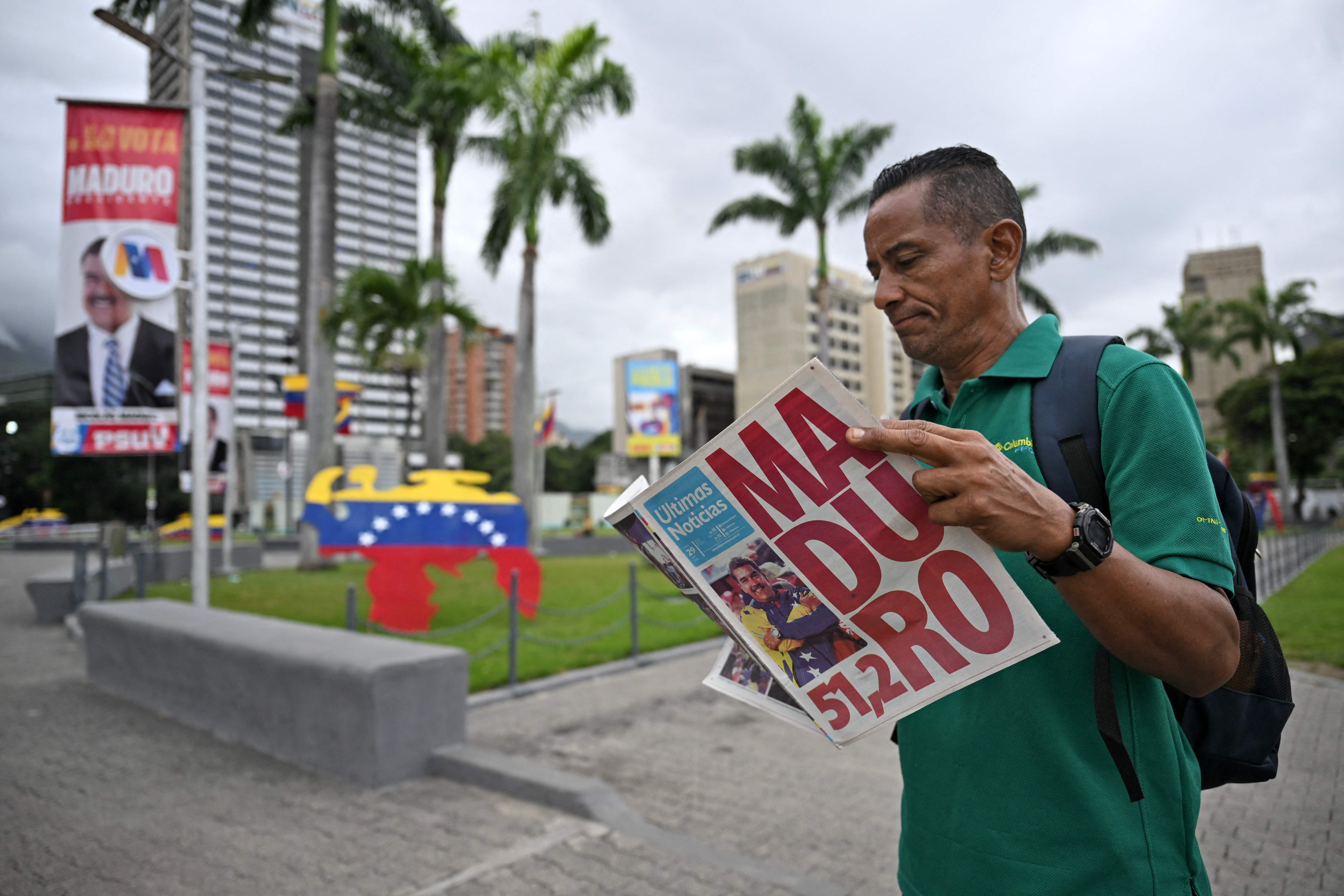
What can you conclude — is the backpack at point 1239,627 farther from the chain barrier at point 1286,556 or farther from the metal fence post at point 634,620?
the chain barrier at point 1286,556

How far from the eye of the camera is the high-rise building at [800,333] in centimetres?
8750

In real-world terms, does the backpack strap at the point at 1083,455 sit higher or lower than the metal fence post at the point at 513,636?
higher

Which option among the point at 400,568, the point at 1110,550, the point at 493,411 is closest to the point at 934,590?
the point at 1110,550

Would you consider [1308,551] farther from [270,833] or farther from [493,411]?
[493,411]

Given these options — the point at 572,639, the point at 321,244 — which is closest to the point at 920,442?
the point at 572,639

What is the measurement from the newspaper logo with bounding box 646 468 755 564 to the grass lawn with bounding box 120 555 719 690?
20.5 ft

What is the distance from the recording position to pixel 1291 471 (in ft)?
173

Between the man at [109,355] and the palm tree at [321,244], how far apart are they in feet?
33.9

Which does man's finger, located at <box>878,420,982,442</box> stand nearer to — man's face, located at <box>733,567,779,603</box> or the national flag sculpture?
man's face, located at <box>733,567,779,603</box>

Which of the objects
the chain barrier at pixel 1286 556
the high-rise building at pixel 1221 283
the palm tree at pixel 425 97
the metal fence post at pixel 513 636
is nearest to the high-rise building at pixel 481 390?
the high-rise building at pixel 1221 283

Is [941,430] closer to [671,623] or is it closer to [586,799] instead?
[586,799]

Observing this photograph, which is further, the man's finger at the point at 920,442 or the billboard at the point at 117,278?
the billboard at the point at 117,278

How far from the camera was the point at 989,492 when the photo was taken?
1.11m

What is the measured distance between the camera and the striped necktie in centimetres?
904
